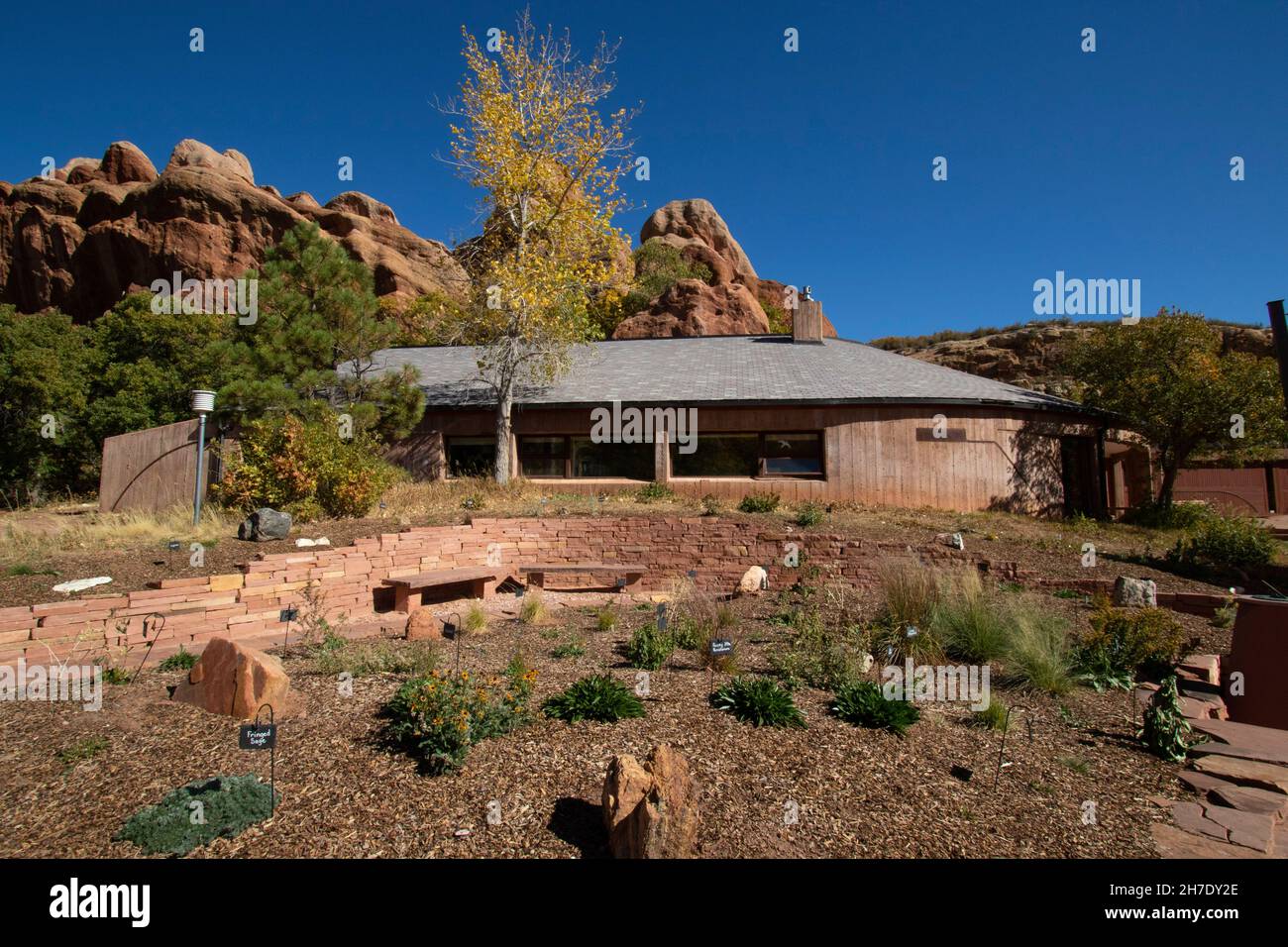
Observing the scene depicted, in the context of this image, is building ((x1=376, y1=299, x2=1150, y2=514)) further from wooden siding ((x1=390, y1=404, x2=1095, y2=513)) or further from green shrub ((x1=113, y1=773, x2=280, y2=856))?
green shrub ((x1=113, y1=773, x2=280, y2=856))

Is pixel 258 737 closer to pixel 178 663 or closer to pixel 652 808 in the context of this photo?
pixel 652 808

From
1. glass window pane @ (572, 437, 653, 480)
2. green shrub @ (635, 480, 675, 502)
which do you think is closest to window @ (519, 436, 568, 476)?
glass window pane @ (572, 437, 653, 480)

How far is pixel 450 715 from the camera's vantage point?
14.2 feet

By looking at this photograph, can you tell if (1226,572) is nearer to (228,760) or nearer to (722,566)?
(722,566)

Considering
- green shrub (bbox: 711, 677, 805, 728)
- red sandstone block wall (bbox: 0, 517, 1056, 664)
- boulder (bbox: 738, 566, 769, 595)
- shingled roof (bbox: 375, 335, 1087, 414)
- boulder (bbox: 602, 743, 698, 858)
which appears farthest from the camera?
shingled roof (bbox: 375, 335, 1087, 414)

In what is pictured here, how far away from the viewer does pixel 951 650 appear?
22.6 ft

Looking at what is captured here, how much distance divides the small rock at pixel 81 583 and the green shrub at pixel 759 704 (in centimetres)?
699

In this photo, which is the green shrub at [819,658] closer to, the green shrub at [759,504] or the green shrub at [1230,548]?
the green shrub at [759,504]

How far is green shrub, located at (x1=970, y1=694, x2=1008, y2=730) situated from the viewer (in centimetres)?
514

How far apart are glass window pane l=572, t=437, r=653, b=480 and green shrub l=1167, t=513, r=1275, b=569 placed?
10860mm

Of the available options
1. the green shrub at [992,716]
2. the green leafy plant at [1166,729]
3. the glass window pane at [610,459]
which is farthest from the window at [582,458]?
the green leafy plant at [1166,729]

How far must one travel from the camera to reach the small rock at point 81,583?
23.2 feet

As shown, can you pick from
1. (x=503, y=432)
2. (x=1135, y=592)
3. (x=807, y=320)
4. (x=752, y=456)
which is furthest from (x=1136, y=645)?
(x=807, y=320)
